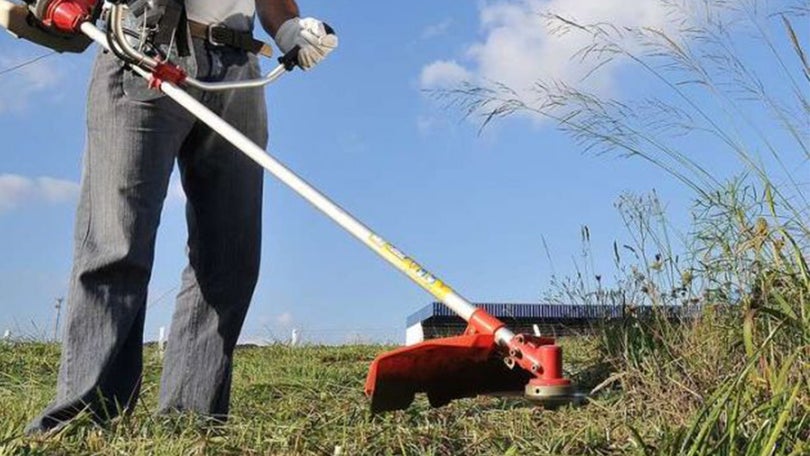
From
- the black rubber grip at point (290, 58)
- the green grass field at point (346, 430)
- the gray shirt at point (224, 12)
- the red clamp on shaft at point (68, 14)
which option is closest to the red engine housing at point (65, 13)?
the red clamp on shaft at point (68, 14)

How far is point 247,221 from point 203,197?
0.44 ft

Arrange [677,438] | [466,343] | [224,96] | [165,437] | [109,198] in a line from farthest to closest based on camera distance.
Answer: [224,96] < [109,198] < [165,437] < [466,343] < [677,438]

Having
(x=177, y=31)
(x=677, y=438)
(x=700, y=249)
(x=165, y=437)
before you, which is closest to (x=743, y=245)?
(x=700, y=249)

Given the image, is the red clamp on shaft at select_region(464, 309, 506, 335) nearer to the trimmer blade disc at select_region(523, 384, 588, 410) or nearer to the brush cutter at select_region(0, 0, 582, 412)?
the brush cutter at select_region(0, 0, 582, 412)

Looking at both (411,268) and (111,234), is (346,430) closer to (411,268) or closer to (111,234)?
(411,268)

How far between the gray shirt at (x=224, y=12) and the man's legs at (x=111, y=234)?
243 millimetres

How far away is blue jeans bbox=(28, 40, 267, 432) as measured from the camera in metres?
2.53

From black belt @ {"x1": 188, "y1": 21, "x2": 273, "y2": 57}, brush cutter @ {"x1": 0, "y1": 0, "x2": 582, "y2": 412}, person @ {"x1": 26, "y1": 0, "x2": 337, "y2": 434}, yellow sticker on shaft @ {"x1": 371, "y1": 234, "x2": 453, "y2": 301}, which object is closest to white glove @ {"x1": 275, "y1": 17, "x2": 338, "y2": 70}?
person @ {"x1": 26, "y1": 0, "x2": 337, "y2": 434}

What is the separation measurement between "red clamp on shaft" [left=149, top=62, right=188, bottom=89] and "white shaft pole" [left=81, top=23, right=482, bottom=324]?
0.6 inches

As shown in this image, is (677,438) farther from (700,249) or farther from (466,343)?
(700,249)

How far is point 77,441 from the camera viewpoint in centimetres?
220

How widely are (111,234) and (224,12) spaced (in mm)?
664

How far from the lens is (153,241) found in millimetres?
2621

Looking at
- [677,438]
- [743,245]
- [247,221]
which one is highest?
[247,221]
